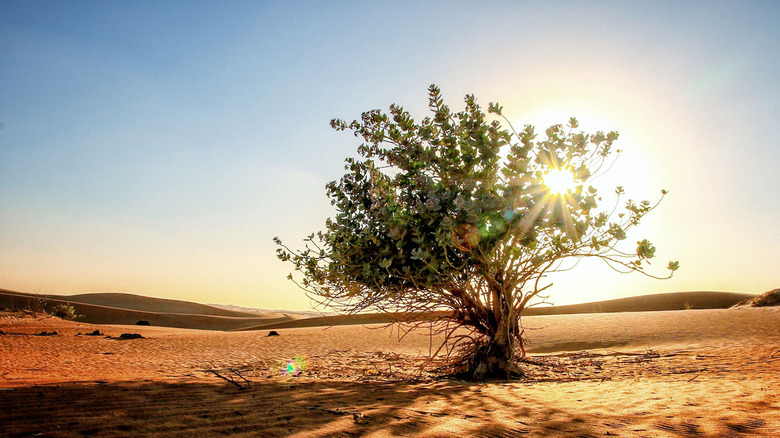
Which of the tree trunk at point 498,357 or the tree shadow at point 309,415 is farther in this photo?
the tree trunk at point 498,357

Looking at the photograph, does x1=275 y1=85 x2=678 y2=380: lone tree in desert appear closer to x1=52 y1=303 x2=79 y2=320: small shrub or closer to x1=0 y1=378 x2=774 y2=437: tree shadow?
x1=0 y1=378 x2=774 y2=437: tree shadow

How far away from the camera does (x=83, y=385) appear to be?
5488 mm

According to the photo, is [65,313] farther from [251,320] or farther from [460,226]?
[460,226]

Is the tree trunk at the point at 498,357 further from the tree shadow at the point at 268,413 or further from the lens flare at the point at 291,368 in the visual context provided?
the lens flare at the point at 291,368

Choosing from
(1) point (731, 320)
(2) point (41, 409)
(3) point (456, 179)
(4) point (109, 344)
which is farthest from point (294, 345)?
(1) point (731, 320)

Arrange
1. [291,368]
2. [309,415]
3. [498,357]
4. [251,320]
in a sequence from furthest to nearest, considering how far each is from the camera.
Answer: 1. [251,320]
2. [291,368]
3. [498,357]
4. [309,415]

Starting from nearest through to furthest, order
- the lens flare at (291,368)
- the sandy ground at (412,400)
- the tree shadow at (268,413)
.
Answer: the tree shadow at (268,413) → the sandy ground at (412,400) → the lens flare at (291,368)

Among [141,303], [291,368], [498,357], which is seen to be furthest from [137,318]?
[498,357]

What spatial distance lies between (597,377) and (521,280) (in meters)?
2.07

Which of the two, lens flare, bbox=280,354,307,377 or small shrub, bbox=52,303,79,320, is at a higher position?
lens flare, bbox=280,354,307,377

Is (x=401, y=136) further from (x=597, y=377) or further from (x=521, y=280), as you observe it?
(x=597, y=377)

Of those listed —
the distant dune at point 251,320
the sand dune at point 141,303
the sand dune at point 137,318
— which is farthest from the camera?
the sand dune at point 141,303

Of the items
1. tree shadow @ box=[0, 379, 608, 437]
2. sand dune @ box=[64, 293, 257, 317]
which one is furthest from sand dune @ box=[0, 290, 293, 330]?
tree shadow @ box=[0, 379, 608, 437]

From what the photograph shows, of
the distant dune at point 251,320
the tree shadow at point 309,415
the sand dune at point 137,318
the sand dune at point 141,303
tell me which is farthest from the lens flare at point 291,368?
the sand dune at point 141,303
